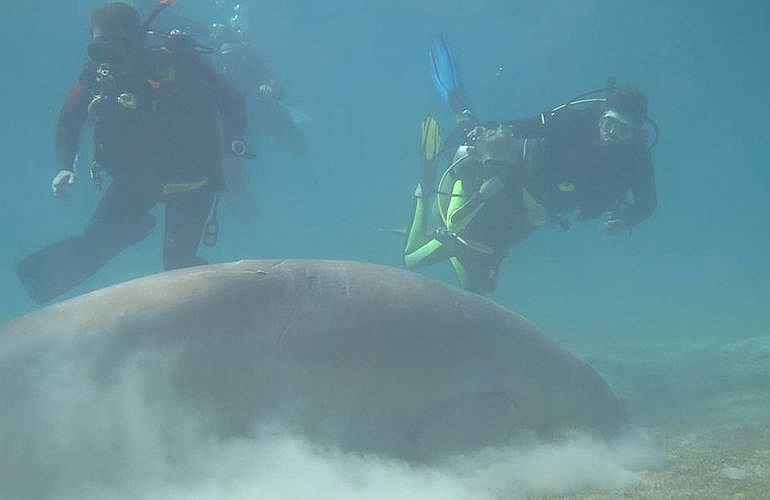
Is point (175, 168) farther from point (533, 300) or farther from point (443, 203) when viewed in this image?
point (533, 300)

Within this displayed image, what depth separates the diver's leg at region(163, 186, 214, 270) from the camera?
6387mm

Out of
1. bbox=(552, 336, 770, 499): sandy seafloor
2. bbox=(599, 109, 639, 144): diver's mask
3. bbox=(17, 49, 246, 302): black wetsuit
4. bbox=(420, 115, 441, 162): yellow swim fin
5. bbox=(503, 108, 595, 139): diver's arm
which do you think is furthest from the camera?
bbox=(420, 115, 441, 162): yellow swim fin

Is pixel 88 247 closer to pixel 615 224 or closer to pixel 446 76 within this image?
pixel 615 224

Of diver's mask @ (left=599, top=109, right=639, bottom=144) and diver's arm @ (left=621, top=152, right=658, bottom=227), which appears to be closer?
diver's mask @ (left=599, top=109, right=639, bottom=144)

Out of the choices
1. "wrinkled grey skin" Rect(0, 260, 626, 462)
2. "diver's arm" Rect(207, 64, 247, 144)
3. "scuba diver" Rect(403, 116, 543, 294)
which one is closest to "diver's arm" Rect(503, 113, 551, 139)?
"scuba diver" Rect(403, 116, 543, 294)

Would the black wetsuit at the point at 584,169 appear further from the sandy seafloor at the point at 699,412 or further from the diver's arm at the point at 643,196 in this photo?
the sandy seafloor at the point at 699,412

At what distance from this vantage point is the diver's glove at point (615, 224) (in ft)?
26.6

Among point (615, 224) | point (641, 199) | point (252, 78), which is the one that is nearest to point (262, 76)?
point (252, 78)

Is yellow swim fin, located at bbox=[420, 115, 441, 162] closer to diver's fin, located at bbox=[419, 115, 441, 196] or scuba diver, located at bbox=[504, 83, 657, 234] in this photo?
diver's fin, located at bbox=[419, 115, 441, 196]

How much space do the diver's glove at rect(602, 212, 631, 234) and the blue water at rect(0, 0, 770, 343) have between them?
20.9 ft

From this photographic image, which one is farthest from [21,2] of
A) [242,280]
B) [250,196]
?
[242,280]

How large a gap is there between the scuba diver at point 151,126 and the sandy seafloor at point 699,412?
4.78m

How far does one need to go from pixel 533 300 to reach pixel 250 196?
16807 millimetres

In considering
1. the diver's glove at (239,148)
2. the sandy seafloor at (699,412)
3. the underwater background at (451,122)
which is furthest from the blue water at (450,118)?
the diver's glove at (239,148)
